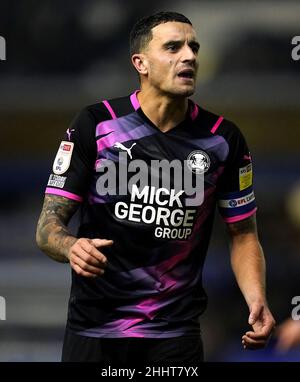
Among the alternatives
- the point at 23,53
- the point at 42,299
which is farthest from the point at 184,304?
the point at 23,53

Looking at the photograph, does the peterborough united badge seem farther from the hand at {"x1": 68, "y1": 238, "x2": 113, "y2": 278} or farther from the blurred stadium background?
the blurred stadium background

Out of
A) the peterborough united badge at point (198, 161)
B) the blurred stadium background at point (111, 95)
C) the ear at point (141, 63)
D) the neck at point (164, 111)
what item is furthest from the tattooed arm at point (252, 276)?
the blurred stadium background at point (111, 95)

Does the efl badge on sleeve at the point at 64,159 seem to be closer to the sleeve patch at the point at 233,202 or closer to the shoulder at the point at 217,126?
the shoulder at the point at 217,126

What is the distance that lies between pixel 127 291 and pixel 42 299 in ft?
7.35

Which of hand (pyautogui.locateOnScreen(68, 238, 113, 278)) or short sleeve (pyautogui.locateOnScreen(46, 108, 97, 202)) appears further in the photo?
short sleeve (pyautogui.locateOnScreen(46, 108, 97, 202))

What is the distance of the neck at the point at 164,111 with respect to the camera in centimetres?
427

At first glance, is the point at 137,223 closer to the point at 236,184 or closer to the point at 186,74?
the point at 236,184

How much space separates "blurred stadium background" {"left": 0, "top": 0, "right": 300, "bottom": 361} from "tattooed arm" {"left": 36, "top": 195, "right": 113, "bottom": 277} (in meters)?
2.23

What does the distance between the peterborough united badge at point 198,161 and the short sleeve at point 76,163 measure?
1.30ft


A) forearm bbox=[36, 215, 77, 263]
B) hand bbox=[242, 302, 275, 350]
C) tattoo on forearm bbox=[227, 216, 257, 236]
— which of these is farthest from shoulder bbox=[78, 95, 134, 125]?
hand bbox=[242, 302, 275, 350]

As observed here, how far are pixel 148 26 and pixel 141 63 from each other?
16 cm

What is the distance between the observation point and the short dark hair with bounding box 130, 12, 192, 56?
430 centimetres

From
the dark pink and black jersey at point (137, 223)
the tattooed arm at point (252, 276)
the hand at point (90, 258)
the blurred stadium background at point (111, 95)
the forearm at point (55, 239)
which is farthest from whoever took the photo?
the blurred stadium background at point (111, 95)

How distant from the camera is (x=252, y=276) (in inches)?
167
